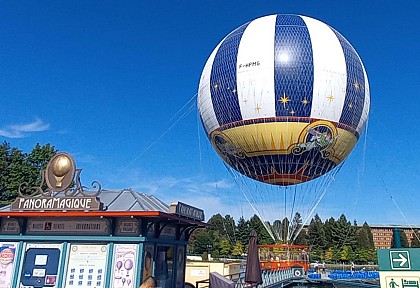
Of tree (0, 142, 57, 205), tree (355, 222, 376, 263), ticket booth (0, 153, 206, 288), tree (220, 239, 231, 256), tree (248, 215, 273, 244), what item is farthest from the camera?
tree (248, 215, 273, 244)

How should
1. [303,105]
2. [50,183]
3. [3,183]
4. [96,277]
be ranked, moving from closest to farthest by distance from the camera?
[96,277] → [50,183] → [303,105] → [3,183]

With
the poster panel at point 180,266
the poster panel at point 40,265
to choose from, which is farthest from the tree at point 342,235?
the poster panel at point 40,265

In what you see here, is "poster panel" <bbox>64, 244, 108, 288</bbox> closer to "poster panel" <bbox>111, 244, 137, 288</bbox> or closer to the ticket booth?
the ticket booth

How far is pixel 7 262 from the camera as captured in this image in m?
11.3

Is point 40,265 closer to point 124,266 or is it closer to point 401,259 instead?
point 124,266

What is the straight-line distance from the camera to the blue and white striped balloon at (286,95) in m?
15.6

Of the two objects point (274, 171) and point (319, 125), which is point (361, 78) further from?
point (274, 171)

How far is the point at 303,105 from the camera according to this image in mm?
15586

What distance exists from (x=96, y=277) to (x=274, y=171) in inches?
369

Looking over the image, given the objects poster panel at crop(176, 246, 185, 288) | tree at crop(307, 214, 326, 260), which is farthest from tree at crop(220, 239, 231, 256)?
poster panel at crop(176, 246, 185, 288)

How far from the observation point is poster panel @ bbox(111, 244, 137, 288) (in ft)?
34.4

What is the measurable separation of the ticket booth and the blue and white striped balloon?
585 cm

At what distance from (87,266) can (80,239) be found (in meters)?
0.80

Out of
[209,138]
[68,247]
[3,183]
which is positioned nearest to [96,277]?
[68,247]
